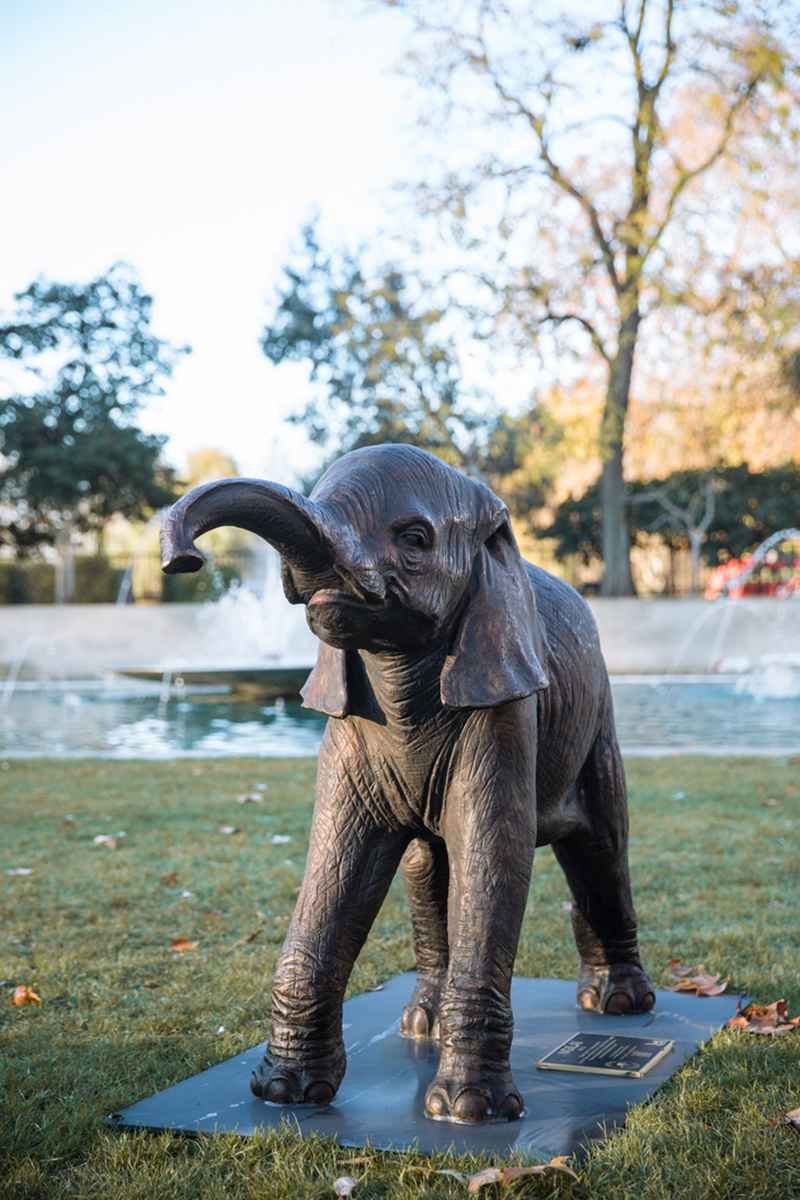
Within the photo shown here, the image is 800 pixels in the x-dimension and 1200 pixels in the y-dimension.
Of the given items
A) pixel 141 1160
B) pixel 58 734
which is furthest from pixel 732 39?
pixel 141 1160

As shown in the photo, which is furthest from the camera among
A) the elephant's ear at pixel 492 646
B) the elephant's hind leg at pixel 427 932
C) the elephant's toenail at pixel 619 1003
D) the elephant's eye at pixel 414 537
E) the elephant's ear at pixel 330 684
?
the elephant's toenail at pixel 619 1003

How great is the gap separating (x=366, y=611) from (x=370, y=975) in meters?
2.29

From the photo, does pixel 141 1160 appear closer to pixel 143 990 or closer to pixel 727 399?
pixel 143 990

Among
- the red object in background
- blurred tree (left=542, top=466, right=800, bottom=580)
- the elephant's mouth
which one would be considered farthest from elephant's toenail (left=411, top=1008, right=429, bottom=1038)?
the red object in background

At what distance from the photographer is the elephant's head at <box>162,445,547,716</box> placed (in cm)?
259

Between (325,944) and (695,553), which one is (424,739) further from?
(695,553)

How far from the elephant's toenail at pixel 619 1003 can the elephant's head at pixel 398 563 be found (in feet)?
4.40

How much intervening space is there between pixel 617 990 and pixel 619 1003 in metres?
0.04

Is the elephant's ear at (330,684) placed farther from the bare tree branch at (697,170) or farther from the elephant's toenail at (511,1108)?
the bare tree branch at (697,170)

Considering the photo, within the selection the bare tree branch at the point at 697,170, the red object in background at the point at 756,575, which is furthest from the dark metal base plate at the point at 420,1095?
the red object in background at the point at 756,575

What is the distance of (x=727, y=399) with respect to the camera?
26.6 meters

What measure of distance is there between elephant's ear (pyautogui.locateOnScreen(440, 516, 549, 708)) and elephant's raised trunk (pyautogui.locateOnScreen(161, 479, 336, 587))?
0.43 metres

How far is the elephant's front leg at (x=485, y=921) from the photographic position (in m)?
3.04

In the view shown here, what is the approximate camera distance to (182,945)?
510 centimetres
